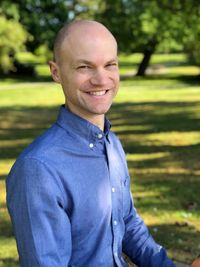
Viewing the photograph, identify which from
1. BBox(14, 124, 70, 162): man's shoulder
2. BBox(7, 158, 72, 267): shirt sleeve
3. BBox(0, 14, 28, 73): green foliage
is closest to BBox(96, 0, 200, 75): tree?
BBox(0, 14, 28, 73): green foliage

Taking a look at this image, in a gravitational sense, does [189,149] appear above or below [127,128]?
above

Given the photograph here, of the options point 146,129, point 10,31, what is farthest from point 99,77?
point 10,31

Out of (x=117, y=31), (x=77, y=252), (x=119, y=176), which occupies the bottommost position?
(x=117, y=31)

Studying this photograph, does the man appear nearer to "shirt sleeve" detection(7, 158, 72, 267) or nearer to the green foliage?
"shirt sleeve" detection(7, 158, 72, 267)

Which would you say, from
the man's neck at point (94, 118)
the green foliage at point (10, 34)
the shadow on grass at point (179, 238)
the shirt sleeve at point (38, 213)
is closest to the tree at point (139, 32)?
the green foliage at point (10, 34)

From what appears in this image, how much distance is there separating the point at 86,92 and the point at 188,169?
6.20 m

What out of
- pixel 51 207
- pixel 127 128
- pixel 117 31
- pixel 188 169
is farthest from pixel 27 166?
pixel 117 31

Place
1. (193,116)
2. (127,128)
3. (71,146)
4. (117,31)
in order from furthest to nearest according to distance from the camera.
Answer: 1. (117,31)
2. (193,116)
3. (127,128)
4. (71,146)

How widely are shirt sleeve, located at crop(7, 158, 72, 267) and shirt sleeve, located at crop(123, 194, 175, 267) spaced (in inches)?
22.7

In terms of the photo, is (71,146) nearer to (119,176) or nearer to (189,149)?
(119,176)

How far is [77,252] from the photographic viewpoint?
7.03ft

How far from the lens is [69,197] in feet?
6.79

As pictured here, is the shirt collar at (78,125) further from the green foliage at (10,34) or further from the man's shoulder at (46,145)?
the green foliage at (10,34)

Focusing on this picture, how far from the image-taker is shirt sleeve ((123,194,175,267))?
8.19ft
